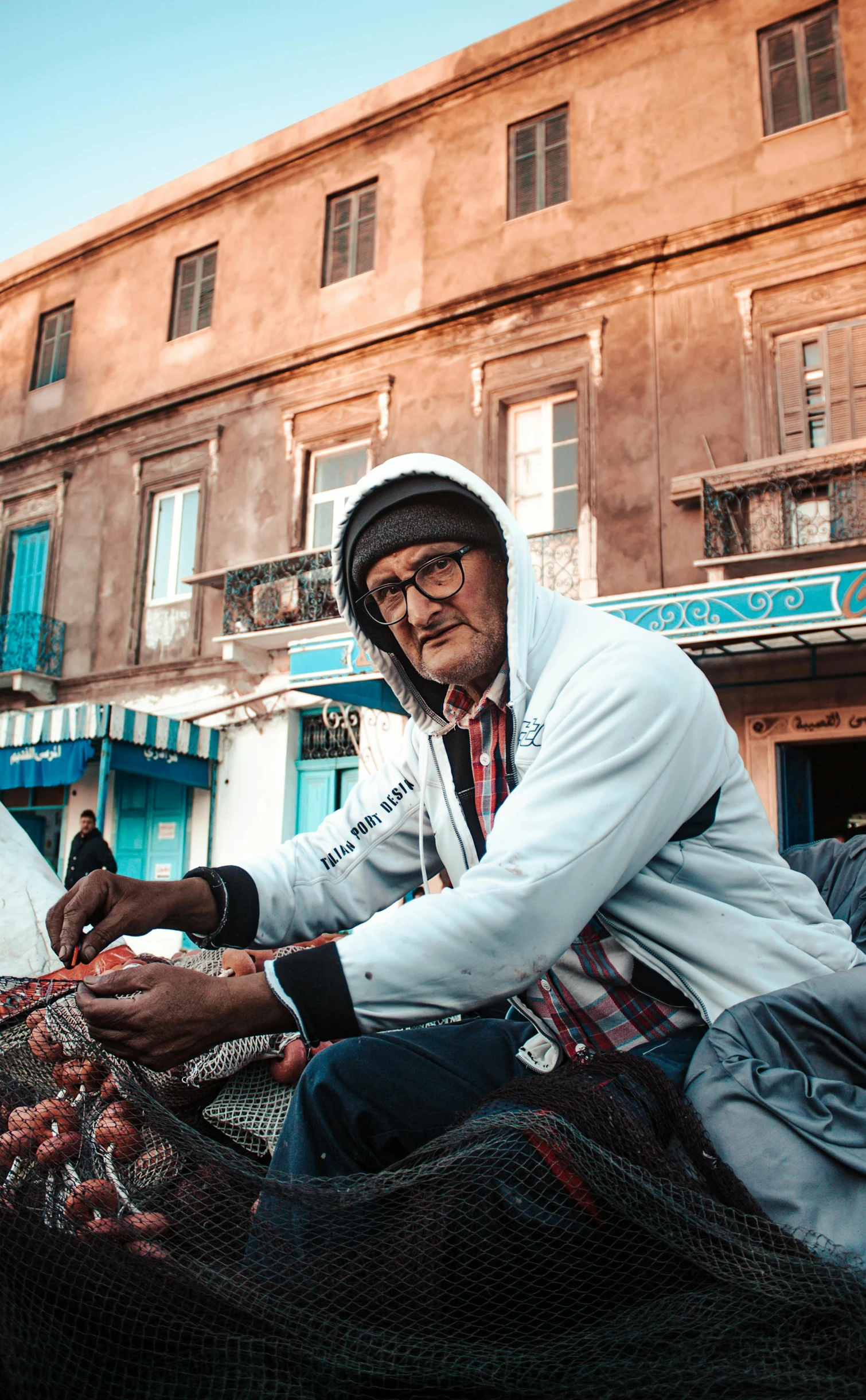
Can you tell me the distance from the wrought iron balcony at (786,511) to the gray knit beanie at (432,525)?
26.9 feet

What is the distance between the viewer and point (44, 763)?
1298 cm

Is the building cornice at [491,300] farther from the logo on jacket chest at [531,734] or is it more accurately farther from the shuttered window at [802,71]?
the logo on jacket chest at [531,734]

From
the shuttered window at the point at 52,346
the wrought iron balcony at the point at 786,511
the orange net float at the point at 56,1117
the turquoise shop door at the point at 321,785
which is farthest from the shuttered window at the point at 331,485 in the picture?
the orange net float at the point at 56,1117

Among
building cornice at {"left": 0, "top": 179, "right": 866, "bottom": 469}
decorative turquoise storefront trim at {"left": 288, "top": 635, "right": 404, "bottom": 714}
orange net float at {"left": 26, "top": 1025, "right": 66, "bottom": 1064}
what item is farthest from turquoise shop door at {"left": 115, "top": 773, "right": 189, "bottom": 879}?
orange net float at {"left": 26, "top": 1025, "right": 66, "bottom": 1064}

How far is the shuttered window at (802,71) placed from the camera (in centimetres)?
1085

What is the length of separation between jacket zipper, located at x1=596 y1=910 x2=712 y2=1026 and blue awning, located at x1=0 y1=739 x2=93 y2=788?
11.6 m

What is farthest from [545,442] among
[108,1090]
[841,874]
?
[108,1090]

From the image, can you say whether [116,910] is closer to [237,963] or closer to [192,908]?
[192,908]

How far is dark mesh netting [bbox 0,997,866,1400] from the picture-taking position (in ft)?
4.24

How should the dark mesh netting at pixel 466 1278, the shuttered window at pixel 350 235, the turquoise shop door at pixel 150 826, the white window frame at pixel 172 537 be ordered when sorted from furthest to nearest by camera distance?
the white window frame at pixel 172 537, the shuttered window at pixel 350 235, the turquoise shop door at pixel 150 826, the dark mesh netting at pixel 466 1278

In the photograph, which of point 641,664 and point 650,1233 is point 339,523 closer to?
point 641,664

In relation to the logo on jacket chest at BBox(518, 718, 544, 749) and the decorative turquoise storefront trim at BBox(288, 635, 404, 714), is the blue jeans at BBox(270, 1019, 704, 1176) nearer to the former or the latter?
the logo on jacket chest at BBox(518, 718, 544, 749)

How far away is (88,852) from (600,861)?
35.8 ft

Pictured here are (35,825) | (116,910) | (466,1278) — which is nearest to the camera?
(466,1278)
